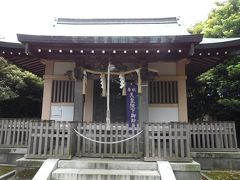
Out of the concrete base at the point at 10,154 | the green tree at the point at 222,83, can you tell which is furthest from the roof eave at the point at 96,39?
the green tree at the point at 222,83

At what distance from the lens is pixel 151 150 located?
271 inches

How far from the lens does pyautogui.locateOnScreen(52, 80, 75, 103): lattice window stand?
10.1 metres

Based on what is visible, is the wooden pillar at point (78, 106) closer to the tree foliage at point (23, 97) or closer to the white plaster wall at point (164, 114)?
the white plaster wall at point (164, 114)

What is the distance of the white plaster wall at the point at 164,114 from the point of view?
9.84m

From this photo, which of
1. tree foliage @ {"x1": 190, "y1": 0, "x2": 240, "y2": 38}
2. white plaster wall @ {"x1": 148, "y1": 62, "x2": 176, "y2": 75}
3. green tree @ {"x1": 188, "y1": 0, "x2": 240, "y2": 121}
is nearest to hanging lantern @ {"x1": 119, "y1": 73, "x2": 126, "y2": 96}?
white plaster wall @ {"x1": 148, "y1": 62, "x2": 176, "y2": 75}

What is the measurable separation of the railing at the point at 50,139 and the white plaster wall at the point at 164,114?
4102mm

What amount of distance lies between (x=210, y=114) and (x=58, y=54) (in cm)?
1063

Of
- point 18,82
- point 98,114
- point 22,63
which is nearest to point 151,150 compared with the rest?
point 98,114

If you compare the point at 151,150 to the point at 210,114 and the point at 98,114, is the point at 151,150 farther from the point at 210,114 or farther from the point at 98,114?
the point at 210,114

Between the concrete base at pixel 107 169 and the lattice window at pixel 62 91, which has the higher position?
the lattice window at pixel 62 91

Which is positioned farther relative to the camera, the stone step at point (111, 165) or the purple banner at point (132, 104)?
the purple banner at point (132, 104)

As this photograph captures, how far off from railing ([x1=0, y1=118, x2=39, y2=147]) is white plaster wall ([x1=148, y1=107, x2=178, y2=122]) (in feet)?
16.8

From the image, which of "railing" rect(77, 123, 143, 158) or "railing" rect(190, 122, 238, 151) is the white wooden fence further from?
"railing" rect(190, 122, 238, 151)

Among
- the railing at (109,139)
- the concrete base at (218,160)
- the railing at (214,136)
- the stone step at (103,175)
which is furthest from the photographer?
the railing at (214,136)
